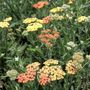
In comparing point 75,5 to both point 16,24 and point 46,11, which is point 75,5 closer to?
point 46,11

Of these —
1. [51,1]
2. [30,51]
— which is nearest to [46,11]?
[51,1]

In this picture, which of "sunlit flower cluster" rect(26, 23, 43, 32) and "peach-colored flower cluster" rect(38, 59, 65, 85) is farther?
"sunlit flower cluster" rect(26, 23, 43, 32)

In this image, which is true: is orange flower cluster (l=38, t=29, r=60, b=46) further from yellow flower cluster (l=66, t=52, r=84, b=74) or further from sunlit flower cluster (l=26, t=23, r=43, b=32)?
yellow flower cluster (l=66, t=52, r=84, b=74)

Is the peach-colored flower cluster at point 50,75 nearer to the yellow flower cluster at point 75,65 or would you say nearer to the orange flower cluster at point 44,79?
the orange flower cluster at point 44,79

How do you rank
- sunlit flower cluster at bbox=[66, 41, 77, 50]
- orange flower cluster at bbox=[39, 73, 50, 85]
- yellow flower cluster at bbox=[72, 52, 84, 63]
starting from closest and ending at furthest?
1. orange flower cluster at bbox=[39, 73, 50, 85]
2. yellow flower cluster at bbox=[72, 52, 84, 63]
3. sunlit flower cluster at bbox=[66, 41, 77, 50]

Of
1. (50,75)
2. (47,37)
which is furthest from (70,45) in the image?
(50,75)

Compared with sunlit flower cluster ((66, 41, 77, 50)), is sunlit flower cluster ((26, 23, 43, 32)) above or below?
above

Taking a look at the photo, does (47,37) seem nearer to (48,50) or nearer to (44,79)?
(48,50)

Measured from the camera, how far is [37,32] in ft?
12.4

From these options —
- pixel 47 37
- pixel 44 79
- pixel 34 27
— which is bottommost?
pixel 44 79

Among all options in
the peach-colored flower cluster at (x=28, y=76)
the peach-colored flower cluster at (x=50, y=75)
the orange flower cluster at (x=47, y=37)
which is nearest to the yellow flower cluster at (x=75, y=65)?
the peach-colored flower cluster at (x=50, y=75)

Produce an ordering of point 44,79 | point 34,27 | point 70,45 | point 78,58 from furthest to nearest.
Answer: point 34,27 → point 70,45 → point 78,58 → point 44,79

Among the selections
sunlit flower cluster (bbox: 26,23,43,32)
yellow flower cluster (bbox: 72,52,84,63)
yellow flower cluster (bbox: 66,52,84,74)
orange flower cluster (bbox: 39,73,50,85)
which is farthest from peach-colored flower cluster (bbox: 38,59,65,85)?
sunlit flower cluster (bbox: 26,23,43,32)

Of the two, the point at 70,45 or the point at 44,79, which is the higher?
the point at 70,45
